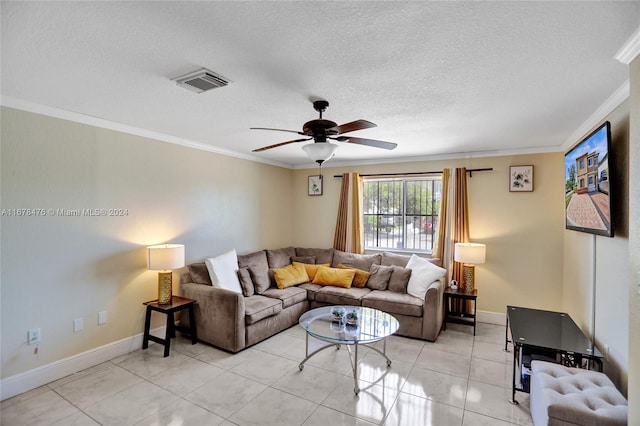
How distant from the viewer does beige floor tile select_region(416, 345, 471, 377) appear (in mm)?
3043

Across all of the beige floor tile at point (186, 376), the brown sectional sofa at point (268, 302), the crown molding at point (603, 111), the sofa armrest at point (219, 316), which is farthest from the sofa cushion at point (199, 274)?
the crown molding at point (603, 111)

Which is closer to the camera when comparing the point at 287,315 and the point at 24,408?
the point at 24,408

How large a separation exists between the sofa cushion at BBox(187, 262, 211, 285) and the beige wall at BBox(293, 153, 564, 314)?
12.0ft

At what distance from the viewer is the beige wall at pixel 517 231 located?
410cm

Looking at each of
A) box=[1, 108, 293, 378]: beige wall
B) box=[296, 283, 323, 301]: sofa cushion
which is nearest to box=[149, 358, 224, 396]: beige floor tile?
box=[1, 108, 293, 378]: beige wall

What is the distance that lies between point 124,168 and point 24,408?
88.1 inches

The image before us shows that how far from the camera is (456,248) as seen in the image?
4234mm

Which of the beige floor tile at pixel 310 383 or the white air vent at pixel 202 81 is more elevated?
the white air vent at pixel 202 81

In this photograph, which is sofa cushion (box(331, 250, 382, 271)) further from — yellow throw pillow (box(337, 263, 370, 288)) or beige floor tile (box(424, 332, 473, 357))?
beige floor tile (box(424, 332, 473, 357))

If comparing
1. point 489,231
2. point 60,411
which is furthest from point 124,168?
point 489,231

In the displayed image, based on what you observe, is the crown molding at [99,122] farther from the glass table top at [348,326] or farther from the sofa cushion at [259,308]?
the glass table top at [348,326]

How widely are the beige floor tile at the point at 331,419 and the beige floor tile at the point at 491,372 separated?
132 centimetres

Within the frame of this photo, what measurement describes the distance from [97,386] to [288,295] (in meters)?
2.17

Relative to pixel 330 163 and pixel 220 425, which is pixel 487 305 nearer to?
pixel 330 163
